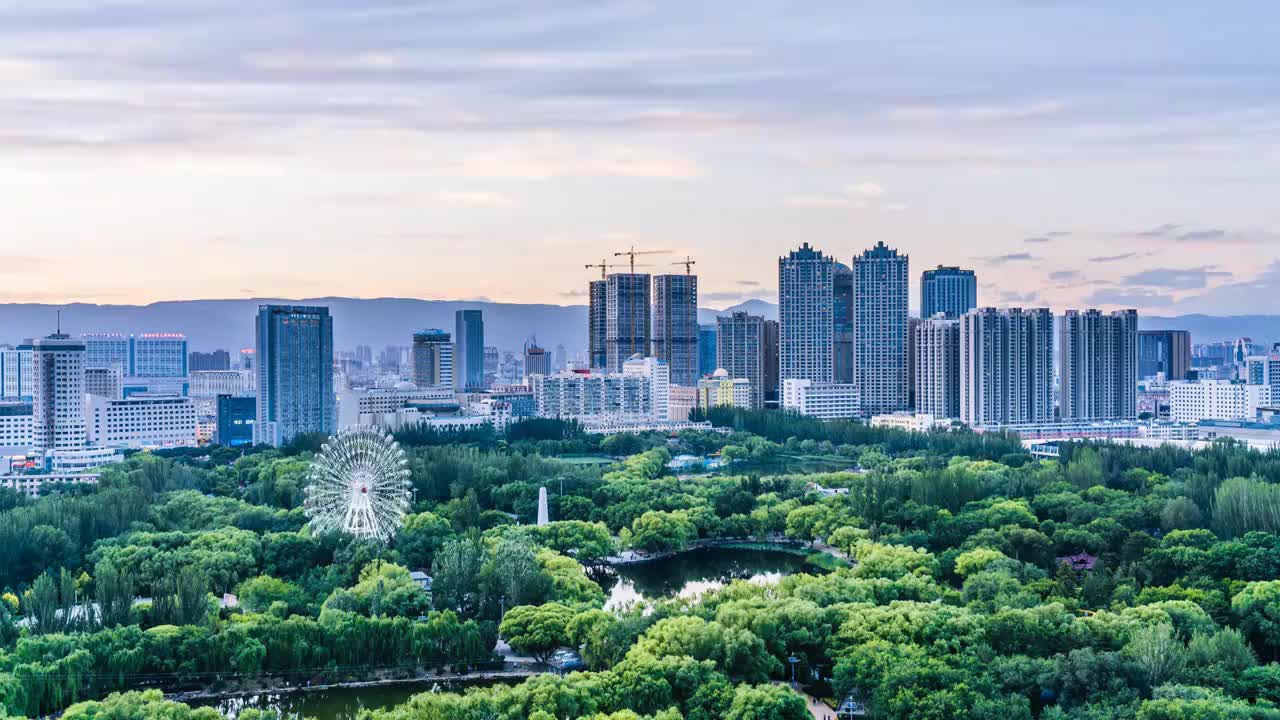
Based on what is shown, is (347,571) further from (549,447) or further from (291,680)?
(549,447)

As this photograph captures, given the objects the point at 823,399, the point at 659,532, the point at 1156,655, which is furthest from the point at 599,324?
the point at 1156,655

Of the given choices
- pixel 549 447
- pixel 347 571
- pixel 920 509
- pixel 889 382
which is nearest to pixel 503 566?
pixel 347 571

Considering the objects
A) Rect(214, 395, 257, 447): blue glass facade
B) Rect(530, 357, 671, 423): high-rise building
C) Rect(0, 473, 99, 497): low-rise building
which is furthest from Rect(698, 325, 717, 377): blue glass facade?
Rect(0, 473, 99, 497): low-rise building

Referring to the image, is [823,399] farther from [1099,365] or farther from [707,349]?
[707,349]

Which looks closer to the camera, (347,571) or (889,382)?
(347,571)

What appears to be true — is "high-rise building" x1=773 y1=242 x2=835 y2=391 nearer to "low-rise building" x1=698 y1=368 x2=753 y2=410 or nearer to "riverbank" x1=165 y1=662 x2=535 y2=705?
"low-rise building" x1=698 y1=368 x2=753 y2=410
